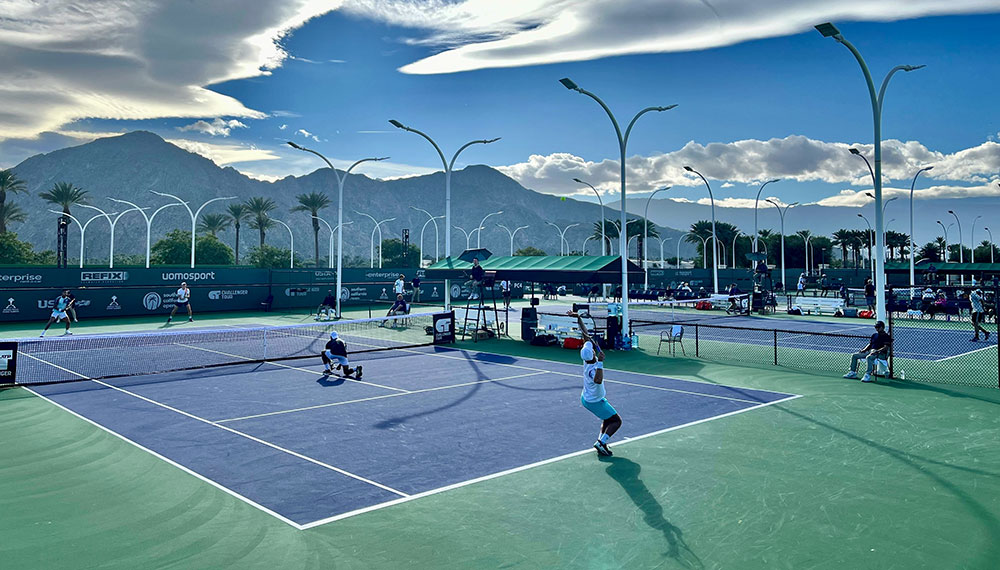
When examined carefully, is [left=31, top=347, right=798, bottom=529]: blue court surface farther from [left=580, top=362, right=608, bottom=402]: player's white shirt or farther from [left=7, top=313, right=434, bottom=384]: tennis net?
[left=7, top=313, right=434, bottom=384]: tennis net

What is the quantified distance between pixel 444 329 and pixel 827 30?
58.2 feet

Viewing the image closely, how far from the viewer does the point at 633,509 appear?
860 cm

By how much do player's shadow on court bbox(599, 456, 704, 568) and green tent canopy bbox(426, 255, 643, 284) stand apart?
49.4 ft

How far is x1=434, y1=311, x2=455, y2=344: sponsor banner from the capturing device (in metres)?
28.0

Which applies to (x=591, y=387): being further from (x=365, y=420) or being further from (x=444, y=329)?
(x=444, y=329)

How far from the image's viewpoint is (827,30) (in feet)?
57.5

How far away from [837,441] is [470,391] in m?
8.62

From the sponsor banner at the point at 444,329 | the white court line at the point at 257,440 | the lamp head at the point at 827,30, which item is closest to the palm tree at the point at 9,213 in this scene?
the sponsor banner at the point at 444,329

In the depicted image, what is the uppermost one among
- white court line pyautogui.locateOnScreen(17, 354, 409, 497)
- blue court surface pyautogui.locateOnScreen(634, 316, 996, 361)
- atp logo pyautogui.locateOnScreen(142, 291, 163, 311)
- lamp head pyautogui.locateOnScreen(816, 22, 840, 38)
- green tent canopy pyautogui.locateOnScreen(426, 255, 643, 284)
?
lamp head pyautogui.locateOnScreen(816, 22, 840, 38)

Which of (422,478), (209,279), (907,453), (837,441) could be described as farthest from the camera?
(209,279)

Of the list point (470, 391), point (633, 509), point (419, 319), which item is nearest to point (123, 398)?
point (470, 391)

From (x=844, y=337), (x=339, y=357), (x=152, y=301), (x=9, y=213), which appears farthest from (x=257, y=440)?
(x=9, y=213)

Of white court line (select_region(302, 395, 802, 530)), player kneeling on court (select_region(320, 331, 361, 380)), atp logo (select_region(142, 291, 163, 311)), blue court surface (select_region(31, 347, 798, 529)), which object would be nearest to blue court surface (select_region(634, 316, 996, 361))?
blue court surface (select_region(31, 347, 798, 529))

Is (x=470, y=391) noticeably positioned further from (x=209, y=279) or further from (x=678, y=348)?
(x=209, y=279)
